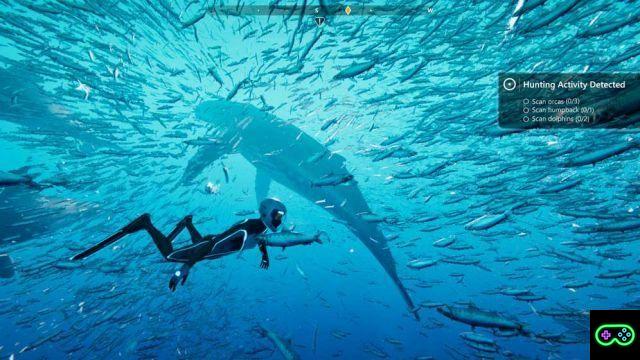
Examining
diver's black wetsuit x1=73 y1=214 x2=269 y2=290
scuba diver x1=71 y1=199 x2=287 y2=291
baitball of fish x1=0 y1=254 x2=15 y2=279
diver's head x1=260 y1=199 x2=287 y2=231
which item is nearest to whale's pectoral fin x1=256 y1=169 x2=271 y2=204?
baitball of fish x1=0 y1=254 x2=15 y2=279

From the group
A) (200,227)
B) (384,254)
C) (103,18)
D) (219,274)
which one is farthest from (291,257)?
(103,18)

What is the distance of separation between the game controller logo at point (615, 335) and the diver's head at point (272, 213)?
10.5ft

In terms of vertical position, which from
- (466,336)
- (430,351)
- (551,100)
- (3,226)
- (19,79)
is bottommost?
(430,351)

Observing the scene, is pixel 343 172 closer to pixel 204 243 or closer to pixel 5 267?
pixel 204 243

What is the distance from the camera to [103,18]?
286 inches

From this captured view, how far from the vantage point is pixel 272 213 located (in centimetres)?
347

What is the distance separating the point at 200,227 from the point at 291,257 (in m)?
13.3

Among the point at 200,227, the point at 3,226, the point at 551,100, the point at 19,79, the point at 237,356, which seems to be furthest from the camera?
the point at 200,227

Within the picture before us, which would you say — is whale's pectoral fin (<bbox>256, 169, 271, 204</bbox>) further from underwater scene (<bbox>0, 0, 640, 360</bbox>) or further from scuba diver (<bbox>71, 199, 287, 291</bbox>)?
scuba diver (<bbox>71, 199, 287, 291</bbox>)

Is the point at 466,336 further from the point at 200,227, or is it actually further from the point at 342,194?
the point at 200,227

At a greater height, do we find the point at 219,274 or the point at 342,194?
the point at 342,194

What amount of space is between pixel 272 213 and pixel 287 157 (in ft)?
24.9

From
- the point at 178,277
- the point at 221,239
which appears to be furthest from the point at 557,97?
the point at 178,277

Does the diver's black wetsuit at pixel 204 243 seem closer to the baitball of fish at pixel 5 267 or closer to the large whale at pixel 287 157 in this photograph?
the large whale at pixel 287 157
